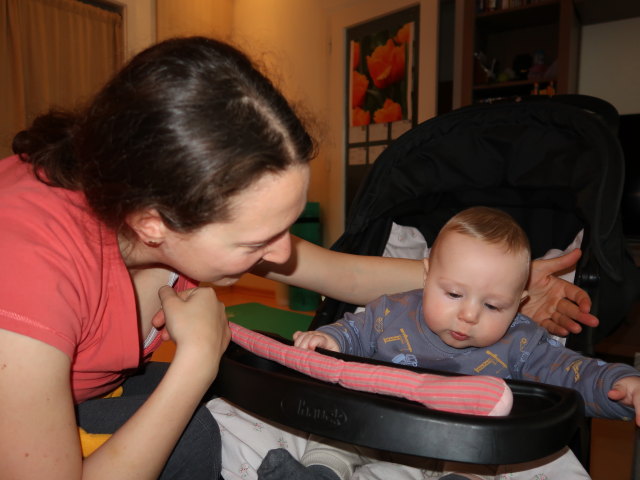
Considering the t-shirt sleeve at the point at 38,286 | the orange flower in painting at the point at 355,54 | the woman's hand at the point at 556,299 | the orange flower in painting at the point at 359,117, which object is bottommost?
the woman's hand at the point at 556,299

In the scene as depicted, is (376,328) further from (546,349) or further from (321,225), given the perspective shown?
A: (321,225)

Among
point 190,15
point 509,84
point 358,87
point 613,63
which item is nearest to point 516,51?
point 509,84

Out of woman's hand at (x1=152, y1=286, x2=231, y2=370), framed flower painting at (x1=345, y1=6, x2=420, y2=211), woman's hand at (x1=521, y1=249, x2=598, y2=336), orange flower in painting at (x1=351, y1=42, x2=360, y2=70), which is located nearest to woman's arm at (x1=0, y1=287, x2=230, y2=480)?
woman's hand at (x1=152, y1=286, x2=231, y2=370)

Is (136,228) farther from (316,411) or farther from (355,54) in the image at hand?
(355,54)

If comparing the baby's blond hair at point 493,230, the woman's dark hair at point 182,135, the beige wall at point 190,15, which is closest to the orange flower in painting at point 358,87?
the beige wall at point 190,15

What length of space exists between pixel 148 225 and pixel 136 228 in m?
0.03

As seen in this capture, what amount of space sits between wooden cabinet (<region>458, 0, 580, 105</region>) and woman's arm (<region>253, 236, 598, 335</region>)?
254 cm

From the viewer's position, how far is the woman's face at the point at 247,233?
75 centimetres

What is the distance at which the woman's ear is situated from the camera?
77cm

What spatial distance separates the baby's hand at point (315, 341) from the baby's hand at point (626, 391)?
1.70 ft

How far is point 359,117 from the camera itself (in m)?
4.34

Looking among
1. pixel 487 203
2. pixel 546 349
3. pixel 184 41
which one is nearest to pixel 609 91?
pixel 487 203

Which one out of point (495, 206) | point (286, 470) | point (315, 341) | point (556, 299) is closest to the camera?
point (286, 470)

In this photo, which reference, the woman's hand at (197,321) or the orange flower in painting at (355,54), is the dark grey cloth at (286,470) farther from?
the orange flower in painting at (355,54)
